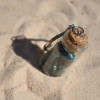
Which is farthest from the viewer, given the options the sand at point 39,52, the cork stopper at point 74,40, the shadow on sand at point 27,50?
the shadow on sand at point 27,50

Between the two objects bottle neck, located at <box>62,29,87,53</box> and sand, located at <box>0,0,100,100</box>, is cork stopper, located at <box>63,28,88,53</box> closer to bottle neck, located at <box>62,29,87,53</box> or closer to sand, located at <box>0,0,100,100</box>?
bottle neck, located at <box>62,29,87,53</box>

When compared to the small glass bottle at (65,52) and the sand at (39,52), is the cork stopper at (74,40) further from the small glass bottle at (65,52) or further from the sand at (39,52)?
the sand at (39,52)

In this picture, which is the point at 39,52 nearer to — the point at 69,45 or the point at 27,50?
the point at 27,50

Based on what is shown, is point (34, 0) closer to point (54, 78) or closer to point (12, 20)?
point (12, 20)

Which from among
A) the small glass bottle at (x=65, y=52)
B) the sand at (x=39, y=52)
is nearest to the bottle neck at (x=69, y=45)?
the small glass bottle at (x=65, y=52)

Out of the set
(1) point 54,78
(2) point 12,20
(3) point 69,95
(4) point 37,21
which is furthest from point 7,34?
(3) point 69,95

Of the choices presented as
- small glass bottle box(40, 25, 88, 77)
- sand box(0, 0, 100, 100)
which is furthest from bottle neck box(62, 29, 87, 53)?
sand box(0, 0, 100, 100)
